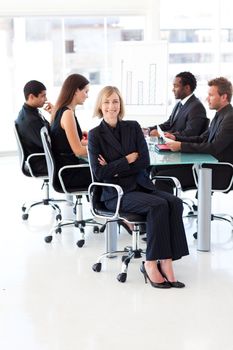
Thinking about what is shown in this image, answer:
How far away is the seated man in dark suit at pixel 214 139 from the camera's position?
4.98m

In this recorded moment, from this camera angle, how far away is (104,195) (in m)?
4.25

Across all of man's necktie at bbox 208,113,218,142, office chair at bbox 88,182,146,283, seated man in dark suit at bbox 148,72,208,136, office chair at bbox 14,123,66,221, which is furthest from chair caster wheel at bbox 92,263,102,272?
seated man in dark suit at bbox 148,72,208,136

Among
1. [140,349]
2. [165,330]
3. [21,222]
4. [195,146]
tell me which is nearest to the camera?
[140,349]

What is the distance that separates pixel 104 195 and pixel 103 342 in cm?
124

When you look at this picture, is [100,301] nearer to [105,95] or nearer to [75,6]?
[105,95]

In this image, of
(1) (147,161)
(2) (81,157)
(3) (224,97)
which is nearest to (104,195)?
(1) (147,161)

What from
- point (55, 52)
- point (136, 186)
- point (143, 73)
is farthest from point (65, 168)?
point (55, 52)

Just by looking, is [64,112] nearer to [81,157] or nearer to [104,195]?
[81,157]

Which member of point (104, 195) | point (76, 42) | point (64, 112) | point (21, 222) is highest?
point (76, 42)

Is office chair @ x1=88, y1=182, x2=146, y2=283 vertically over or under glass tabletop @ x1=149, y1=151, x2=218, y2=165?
under

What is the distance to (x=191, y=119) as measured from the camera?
5.79 m

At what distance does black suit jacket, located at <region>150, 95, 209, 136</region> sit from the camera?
18.8 ft

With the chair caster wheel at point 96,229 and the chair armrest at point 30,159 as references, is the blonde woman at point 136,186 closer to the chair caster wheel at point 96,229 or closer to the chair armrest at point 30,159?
the chair caster wheel at point 96,229

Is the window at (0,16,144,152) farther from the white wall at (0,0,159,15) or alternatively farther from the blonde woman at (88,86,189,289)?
the blonde woman at (88,86,189,289)
